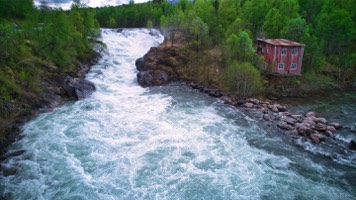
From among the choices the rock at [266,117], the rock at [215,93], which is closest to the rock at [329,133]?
the rock at [266,117]

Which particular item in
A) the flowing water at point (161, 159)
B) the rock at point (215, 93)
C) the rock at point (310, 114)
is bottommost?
the flowing water at point (161, 159)

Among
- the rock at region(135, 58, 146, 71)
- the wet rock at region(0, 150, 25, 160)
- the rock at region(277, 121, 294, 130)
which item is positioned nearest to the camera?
the wet rock at region(0, 150, 25, 160)

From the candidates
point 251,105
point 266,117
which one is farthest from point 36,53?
point 266,117

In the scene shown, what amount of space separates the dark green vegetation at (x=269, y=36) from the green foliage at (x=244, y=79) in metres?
0.12

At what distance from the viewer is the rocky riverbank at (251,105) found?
28.3 meters

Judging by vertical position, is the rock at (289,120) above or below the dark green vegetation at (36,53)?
below

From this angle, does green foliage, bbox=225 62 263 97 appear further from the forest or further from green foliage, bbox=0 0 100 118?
green foliage, bbox=0 0 100 118

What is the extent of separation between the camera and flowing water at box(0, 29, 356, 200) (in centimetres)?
1923

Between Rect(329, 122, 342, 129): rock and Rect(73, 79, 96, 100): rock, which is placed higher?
Rect(73, 79, 96, 100): rock

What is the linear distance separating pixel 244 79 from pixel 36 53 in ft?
93.2

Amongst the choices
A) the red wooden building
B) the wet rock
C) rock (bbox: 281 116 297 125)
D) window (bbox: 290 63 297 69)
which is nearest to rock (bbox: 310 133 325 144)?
rock (bbox: 281 116 297 125)

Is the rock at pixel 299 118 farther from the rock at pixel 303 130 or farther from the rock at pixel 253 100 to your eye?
the rock at pixel 253 100

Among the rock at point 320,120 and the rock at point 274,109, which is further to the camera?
the rock at point 274,109

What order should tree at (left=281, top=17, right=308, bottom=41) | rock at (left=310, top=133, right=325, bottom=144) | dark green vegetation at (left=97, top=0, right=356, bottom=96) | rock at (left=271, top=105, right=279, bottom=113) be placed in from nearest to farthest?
rock at (left=310, top=133, right=325, bottom=144), rock at (left=271, top=105, right=279, bottom=113), dark green vegetation at (left=97, top=0, right=356, bottom=96), tree at (left=281, top=17, right=308, bottom=41)
